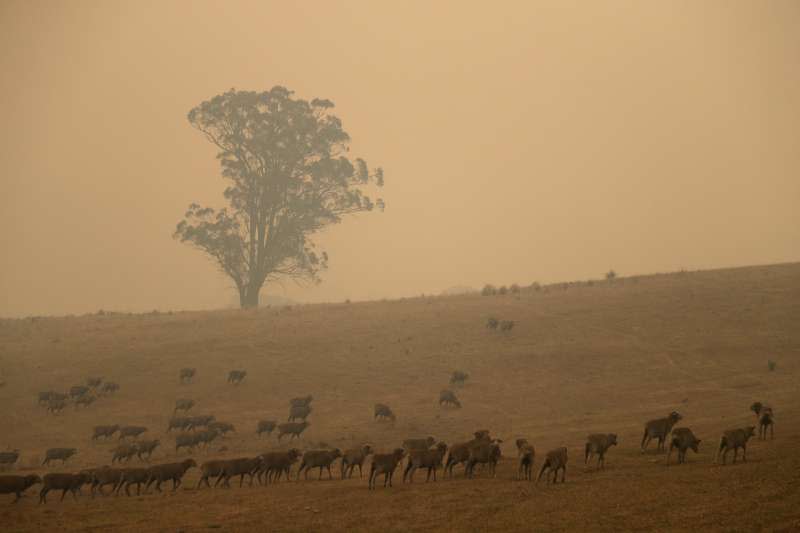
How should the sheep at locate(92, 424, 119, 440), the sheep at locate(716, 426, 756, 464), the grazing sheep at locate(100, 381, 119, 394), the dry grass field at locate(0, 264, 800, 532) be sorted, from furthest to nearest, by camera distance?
the grazing sheep at locate(100, 381, 119, 394), the sheep at locate(92, 424, 119, 440), the sheep at locate(716, 426, 756, 464), the dry grass field at locate(0, 264, 800, 532)

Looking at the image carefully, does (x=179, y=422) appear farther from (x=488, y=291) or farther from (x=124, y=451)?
(x=488, y=291)

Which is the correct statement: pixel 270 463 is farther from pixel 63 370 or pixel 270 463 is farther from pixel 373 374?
pixel 63 370

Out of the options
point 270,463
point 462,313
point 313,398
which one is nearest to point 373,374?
point 313,398

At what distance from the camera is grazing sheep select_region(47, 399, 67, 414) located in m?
32.3

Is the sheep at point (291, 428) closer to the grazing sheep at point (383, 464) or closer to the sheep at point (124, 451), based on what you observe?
the sheep at point (124, 451)

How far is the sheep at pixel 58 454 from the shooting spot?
26.0 meters

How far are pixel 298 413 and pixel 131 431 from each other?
238 inches

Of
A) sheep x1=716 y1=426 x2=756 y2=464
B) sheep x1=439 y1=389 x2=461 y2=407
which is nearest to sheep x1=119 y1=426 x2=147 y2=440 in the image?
sheep x1=439 y1=389 x2=461 y2=407

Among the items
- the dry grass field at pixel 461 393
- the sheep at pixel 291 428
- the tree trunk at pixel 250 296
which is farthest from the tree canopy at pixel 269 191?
the sheep at pixel 291 428

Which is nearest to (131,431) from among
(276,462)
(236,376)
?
(236,376)

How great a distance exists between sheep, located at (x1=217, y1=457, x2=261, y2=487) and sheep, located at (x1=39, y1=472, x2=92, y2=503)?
12.0ft

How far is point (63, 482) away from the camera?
70.1ft

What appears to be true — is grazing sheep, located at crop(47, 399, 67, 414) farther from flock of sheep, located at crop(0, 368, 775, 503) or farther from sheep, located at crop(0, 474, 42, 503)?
sheep, located at crop(0, 474, 42, 503)

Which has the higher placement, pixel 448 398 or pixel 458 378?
pixel 458 378
